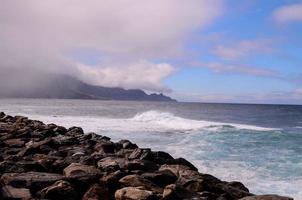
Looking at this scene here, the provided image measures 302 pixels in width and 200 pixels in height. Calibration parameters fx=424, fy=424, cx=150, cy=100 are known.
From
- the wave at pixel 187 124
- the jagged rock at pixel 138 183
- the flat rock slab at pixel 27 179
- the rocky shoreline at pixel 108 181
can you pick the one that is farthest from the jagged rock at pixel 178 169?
the wave at pixel 187 124

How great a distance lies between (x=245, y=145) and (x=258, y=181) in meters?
8.51

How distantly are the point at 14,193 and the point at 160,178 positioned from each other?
7.48 ft

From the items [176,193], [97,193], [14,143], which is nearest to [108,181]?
[97,193]

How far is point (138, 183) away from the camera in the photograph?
6.09 metres

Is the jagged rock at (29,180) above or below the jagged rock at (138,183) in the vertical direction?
below

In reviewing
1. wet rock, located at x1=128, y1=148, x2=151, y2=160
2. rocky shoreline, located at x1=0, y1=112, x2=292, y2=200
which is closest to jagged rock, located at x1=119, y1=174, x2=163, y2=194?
rocky shoreline, located at x1=0, y1=112, x2=292, y2=200

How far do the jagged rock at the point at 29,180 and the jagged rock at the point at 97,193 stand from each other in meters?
0.70

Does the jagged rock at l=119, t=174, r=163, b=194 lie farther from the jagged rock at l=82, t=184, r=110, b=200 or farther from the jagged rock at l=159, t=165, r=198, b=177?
the jagged rock at l=159, t=165, r=198, b=177

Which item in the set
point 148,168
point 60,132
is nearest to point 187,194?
point 148,168

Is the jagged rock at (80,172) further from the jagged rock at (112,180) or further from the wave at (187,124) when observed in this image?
the wave at (187,124)

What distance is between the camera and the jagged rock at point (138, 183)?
19.7 feet

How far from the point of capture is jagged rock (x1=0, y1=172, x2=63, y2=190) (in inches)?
238

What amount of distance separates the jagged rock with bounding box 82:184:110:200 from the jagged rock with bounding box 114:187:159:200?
7.2 inches

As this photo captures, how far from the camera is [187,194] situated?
5.97m
